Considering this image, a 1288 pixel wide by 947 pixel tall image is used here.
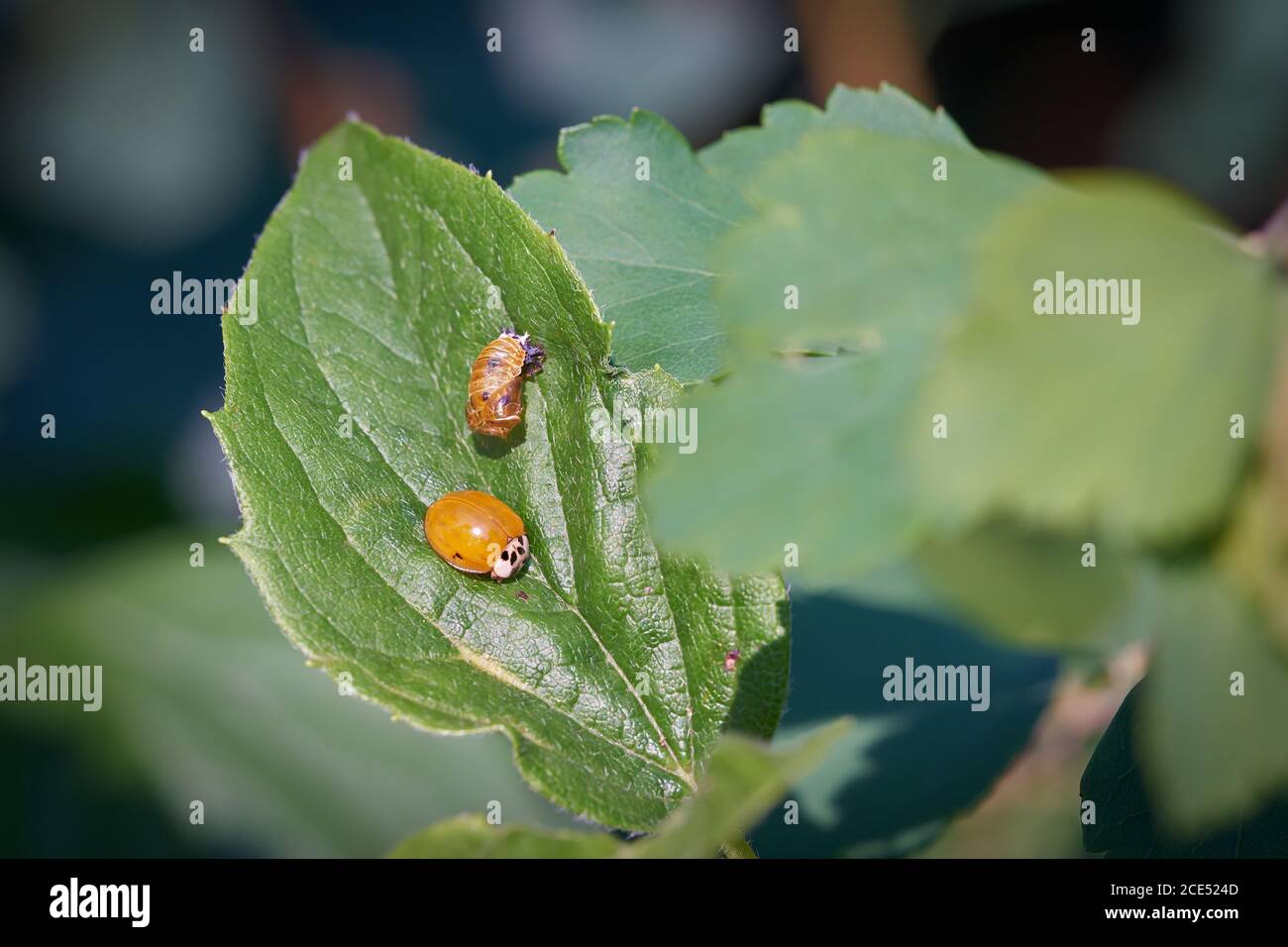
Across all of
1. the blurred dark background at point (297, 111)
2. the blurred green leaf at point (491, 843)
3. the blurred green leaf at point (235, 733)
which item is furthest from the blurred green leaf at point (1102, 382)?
the blurred dark background at point (297, 111)

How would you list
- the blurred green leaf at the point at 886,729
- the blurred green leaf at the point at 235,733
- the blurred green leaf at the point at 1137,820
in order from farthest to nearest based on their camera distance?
the blurred green leaf at the point at 235,733, the blurred green leaf at the point at 886,729, the blurred green leaf at the point at 1137,820

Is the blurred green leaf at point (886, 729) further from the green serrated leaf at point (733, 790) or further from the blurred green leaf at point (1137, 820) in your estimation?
the green serrated leaf at point (733, 790)

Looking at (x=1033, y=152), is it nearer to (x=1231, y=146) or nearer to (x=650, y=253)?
(x=1231, y=146)

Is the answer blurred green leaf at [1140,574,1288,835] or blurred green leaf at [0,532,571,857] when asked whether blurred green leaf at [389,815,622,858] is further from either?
blurred green leaf at [0,532,571,857]

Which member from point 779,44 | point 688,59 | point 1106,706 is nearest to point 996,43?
point 779,44

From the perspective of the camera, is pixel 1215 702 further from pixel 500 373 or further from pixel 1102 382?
pixel 500 373

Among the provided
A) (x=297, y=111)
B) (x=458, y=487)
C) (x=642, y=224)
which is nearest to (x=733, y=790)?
(x=458, y=487)
